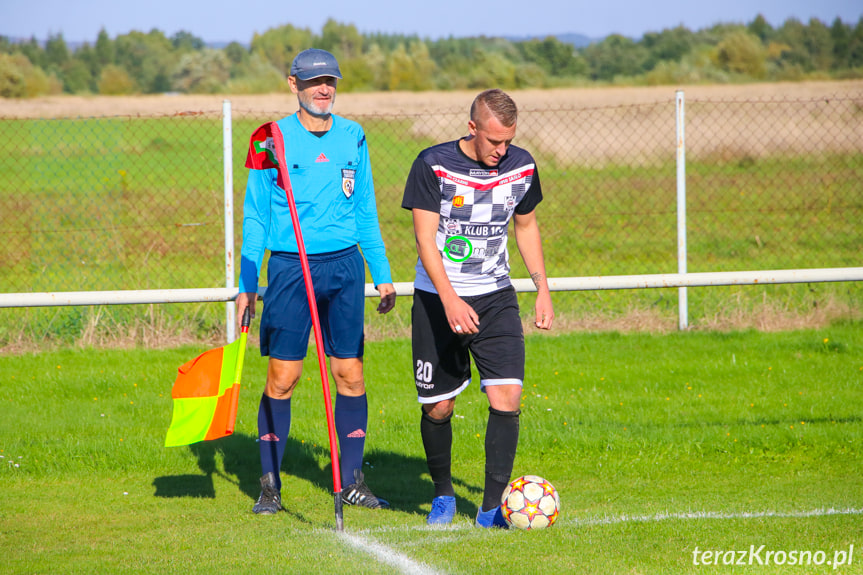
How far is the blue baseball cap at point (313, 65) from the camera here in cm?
457

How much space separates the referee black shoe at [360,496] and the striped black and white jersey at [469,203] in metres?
1.29

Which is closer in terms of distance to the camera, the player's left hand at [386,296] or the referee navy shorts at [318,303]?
the referee navy shorts at [318,303]

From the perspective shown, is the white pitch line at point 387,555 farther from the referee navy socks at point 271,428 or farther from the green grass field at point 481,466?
the referee navy socks at point 271,428

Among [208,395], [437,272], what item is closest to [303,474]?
[208,395]

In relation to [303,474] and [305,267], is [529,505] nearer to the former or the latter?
[305,267]

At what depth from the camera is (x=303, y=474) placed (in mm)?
5699

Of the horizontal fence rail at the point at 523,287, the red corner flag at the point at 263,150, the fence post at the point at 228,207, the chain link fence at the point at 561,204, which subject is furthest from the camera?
the chain link fence at the point at 561,204

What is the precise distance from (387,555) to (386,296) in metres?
1.52

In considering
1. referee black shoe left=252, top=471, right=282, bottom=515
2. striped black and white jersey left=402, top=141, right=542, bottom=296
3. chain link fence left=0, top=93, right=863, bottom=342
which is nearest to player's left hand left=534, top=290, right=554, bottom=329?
striped black and white jersey left=402, top=141, right=542, bottom=296

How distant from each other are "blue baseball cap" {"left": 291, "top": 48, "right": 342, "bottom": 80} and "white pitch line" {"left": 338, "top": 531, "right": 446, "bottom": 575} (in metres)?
2.34

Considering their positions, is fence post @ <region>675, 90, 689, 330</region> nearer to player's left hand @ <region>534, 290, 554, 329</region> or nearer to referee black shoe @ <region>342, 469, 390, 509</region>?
player's left hand @ <region>534, 290, 554, 329</region>

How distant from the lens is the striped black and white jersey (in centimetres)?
422

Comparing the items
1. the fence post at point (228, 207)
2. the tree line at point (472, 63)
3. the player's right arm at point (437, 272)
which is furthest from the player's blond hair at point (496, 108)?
the tree line at point (472, 63)

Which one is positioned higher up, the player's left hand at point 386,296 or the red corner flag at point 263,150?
the red corner flag at point 263,150
